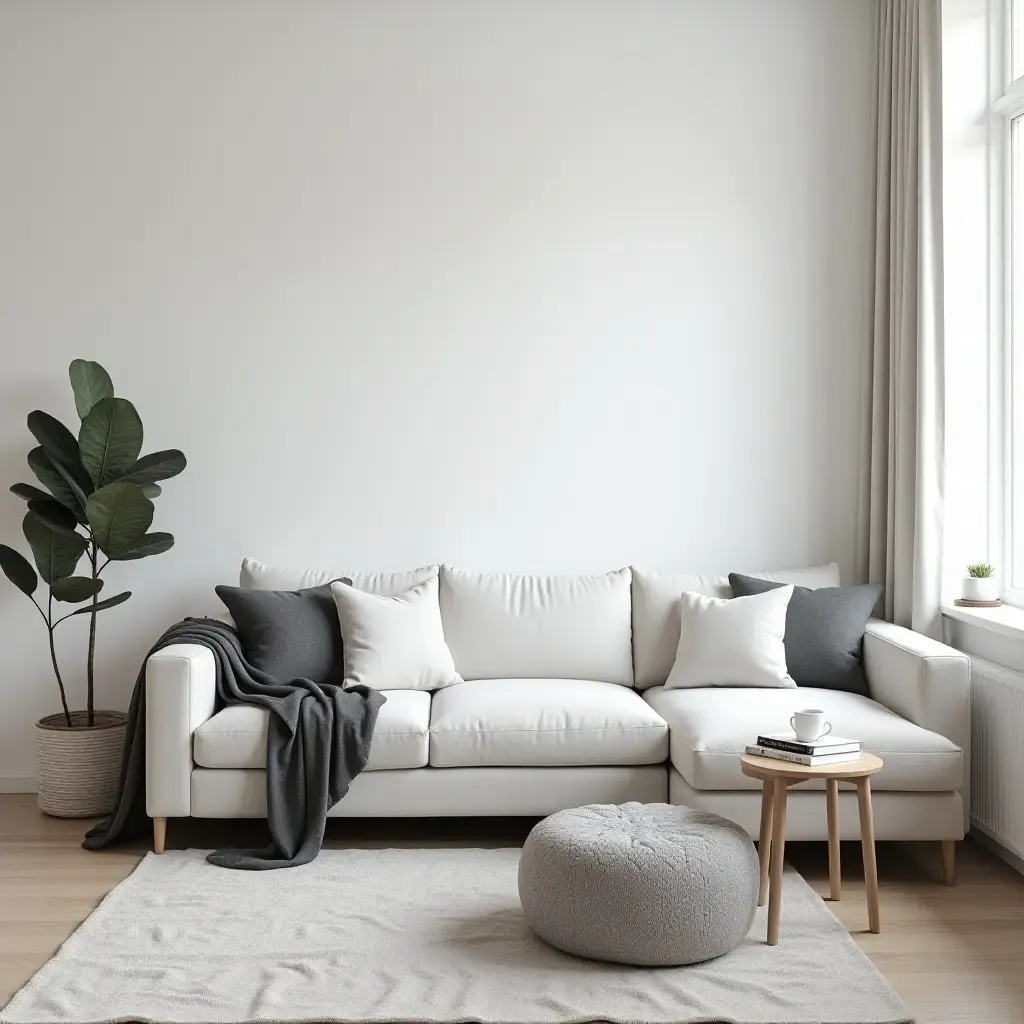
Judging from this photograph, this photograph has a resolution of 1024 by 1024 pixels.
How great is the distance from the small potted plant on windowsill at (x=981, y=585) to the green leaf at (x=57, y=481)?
3204 millimetres

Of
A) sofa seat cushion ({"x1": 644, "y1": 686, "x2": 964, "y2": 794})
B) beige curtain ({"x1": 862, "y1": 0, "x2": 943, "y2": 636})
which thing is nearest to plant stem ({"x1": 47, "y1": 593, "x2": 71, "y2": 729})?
sofa seat cushion ({"x1": 644, "y1": 686, "x2": 964, "y2": 794})

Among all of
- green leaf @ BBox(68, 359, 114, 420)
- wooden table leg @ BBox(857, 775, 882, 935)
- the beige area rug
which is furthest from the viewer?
green leaf @ BBox(68, 359, 114, 420)

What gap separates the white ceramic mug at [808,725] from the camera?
3010 millimetres

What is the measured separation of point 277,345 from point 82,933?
2.42 meters

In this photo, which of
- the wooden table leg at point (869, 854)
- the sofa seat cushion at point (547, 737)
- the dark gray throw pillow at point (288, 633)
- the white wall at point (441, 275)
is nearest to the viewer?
the wooden table leg at point (869, 854)

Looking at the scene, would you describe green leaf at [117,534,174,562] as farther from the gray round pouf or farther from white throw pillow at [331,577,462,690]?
the gray round pouf

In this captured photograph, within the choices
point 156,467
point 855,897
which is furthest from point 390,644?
point 855,897

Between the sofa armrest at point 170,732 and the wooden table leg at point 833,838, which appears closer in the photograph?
the wooden table leg at point 833,838

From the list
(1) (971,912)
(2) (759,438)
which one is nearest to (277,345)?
(2) (759,438)

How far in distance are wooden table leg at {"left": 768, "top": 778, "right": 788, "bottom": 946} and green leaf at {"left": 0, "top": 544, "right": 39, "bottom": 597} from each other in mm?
2781

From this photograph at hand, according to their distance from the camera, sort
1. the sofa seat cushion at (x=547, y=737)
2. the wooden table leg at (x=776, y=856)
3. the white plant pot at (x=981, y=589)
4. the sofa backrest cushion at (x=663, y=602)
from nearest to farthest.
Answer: the wooden table leg at (x=776, y=856)
the sofa seat cushion at (x=547, y=737)
the white plant pot at (x=981, y=589)
the sofa backrest cushion at (x=663, y=602)

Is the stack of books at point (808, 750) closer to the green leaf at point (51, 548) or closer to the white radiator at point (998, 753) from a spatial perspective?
the white radiator at point (998, 753)

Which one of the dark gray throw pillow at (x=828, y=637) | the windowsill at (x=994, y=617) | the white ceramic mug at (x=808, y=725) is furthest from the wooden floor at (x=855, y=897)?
the windowsill at (x=994, y=617)

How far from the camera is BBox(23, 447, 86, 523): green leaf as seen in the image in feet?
13.5
